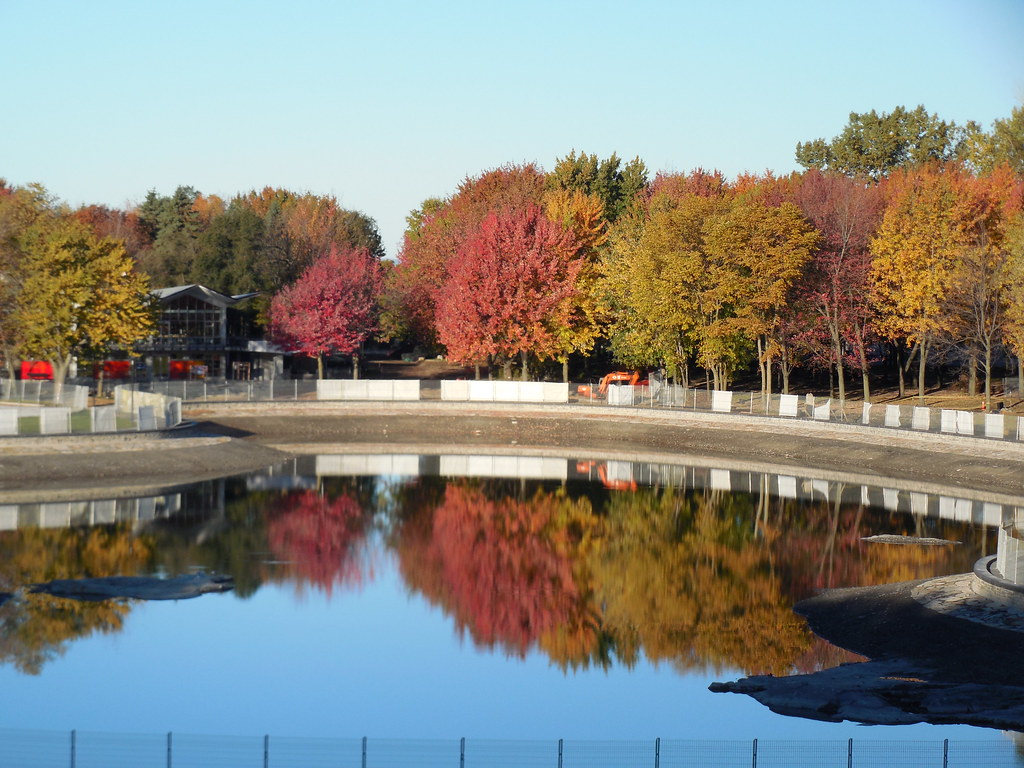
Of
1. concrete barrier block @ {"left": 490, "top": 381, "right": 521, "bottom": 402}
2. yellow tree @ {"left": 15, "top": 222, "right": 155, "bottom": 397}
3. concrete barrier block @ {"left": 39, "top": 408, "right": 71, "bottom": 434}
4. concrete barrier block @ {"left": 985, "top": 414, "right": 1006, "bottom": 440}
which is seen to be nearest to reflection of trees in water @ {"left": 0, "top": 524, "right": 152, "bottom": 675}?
concrete barrier block @ {"left": 39, "top": 408, "right": 71, "bottom": 434}

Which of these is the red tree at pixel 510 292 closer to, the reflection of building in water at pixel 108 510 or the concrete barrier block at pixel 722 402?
the concrete barrier block at pixel 722 402

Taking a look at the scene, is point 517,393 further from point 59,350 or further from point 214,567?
point 214,567

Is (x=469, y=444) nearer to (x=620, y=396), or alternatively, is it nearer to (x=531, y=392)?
(x=531, y=392)

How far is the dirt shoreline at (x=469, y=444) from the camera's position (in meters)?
55.8

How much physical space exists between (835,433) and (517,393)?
22.5 meters

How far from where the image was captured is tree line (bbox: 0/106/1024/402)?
2972 inches

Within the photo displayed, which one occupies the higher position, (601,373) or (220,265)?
(220,265)

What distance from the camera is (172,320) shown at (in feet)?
332

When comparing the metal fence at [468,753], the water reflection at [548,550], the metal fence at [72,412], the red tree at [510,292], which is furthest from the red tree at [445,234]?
the metal fence at [468,753]

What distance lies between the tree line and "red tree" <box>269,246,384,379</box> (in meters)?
Result: 0.19

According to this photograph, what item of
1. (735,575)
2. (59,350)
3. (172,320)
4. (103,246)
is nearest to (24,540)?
(735,575)

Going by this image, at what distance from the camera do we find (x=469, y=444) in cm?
7806

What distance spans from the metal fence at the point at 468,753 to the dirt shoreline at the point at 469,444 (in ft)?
101

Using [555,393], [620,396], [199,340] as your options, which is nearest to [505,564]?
[620,396]
